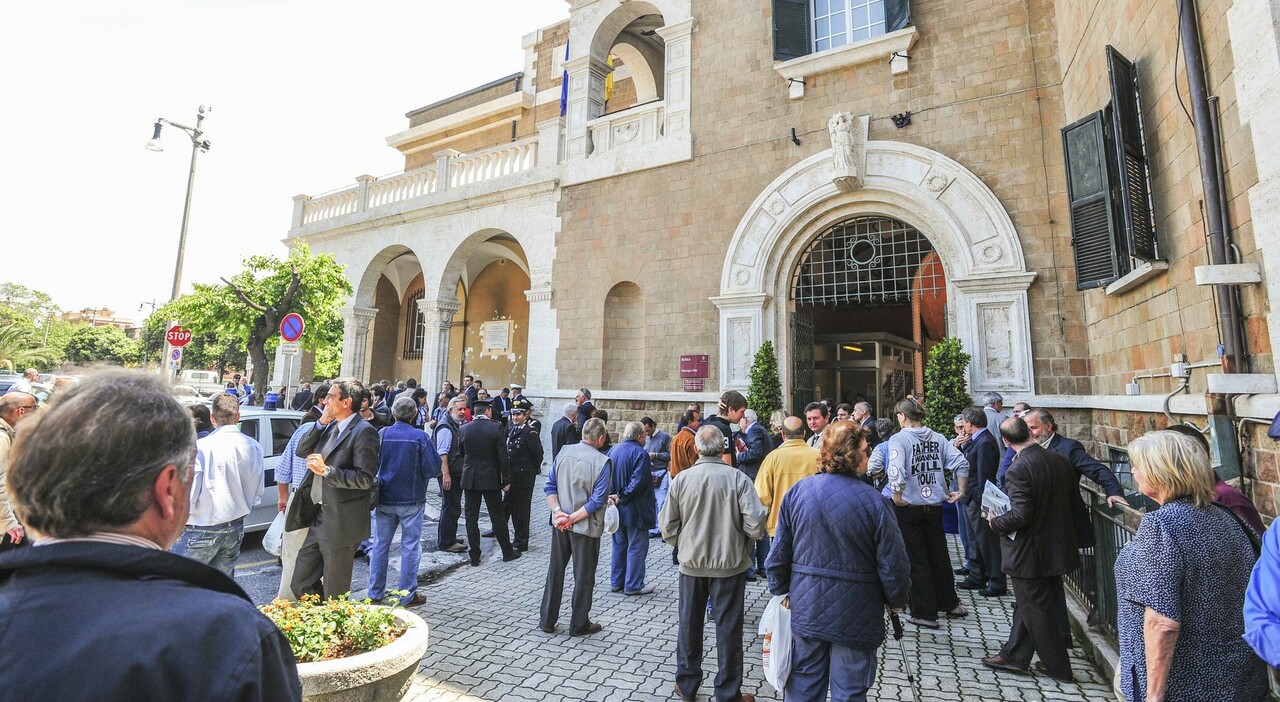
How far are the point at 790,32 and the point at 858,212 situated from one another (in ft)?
11.8

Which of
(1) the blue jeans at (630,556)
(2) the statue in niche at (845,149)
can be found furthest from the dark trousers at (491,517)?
(2) the statue in niche at (845,149)

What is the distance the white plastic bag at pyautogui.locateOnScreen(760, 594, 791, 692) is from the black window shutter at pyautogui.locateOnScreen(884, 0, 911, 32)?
33.6 feet

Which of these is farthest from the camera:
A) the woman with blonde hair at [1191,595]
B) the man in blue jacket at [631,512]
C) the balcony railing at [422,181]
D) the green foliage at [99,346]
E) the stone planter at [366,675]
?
the green foliage at [99,346]

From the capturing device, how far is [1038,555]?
411cm

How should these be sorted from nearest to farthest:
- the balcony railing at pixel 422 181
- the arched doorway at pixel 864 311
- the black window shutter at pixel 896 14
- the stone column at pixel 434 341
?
the black window shutter at pixel 896 14, the arched doorway at pixel 864 311, the balcony railing at pixel 422 181, the stone column at pixel 434 341

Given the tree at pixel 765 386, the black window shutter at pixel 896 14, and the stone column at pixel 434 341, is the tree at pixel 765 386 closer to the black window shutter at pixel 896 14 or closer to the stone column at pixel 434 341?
the black window shutter at pixel 896 14

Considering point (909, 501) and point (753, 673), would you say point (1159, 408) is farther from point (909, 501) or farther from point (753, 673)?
point (753, 673)

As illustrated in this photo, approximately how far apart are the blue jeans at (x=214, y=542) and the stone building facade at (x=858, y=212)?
7140 millimetres

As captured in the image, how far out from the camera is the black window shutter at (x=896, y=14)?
398 inches

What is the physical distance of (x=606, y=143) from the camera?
13.1m

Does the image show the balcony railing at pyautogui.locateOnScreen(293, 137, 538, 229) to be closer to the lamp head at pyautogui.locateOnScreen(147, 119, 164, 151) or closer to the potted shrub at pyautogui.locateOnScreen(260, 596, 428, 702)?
the lamp head at pyautogui.locateOnScreen(147, 119, 164, 151)

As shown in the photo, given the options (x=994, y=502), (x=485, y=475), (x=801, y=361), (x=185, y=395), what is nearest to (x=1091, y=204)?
(x=994, y=502)

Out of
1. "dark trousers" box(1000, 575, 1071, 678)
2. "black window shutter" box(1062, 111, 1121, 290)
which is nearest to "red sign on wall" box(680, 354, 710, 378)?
"black window shutter" box(1062, 111, 1121, 290)

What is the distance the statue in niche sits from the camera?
10156 millimetres
